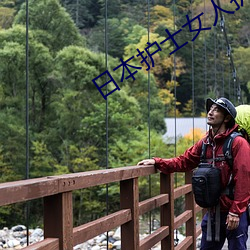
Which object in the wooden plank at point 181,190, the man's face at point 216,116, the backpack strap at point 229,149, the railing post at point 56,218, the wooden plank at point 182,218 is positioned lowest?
the wooden plank at point 182,218

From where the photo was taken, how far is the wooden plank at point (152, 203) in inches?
88.6

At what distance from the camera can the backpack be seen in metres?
2.01

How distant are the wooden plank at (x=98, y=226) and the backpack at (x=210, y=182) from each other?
234 mm

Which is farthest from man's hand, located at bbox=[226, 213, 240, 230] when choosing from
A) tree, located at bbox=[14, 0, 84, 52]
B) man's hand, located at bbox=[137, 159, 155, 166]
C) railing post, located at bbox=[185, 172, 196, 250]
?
tree, located at bbox=[14, 0, 84, 52]

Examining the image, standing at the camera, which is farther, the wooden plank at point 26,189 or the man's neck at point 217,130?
the man's neck at point 217,130

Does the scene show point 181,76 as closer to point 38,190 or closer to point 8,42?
point 8,42

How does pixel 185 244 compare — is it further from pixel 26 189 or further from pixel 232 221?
pixel 26 189

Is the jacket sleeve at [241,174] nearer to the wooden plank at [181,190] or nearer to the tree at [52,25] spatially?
the wooden plank at [181,190]

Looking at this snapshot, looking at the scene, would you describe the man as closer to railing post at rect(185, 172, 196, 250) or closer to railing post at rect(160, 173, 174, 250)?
railing post at rect(160, 173, 174, 250)

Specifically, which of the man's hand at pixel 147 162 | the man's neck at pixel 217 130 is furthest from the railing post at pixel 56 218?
the man's hand at pixel 147 162

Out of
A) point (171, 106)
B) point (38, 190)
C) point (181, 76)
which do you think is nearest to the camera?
point (38, 190)

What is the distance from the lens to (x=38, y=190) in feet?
4.36

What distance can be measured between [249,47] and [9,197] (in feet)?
60.5

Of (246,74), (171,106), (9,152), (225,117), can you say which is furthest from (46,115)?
(225,117)
